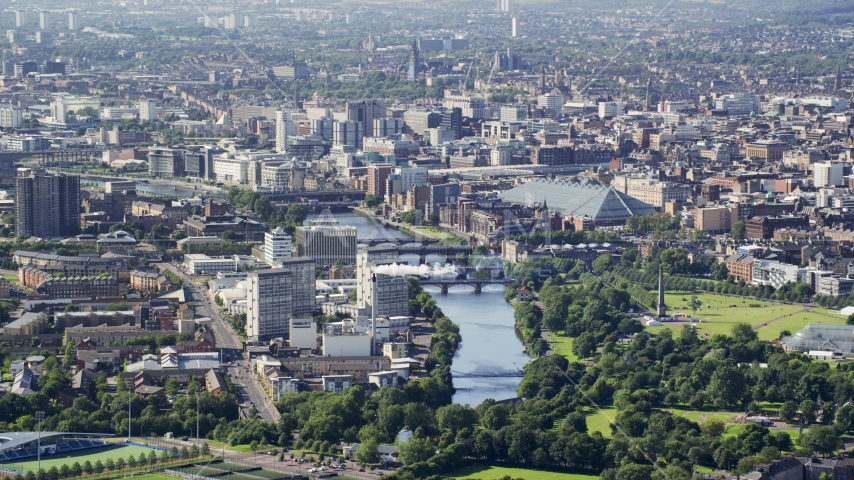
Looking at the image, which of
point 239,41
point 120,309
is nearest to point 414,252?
point 120,309

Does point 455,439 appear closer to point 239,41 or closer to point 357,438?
point 357,438

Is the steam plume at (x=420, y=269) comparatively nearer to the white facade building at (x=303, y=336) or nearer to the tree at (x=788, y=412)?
the white facade building at (x=303, y=336)

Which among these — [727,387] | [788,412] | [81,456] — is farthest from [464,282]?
[81,456]

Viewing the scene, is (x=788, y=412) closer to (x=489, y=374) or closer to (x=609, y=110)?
(x=489, y=374)

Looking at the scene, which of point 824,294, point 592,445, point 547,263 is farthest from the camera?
point 547,263

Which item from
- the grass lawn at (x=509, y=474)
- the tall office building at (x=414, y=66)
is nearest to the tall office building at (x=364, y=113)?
the tall office building at (x=414, y=66)

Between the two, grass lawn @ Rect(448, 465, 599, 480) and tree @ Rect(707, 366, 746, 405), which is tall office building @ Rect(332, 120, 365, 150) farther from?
grass lawn @ Rect(448, 465, 599, 480)
